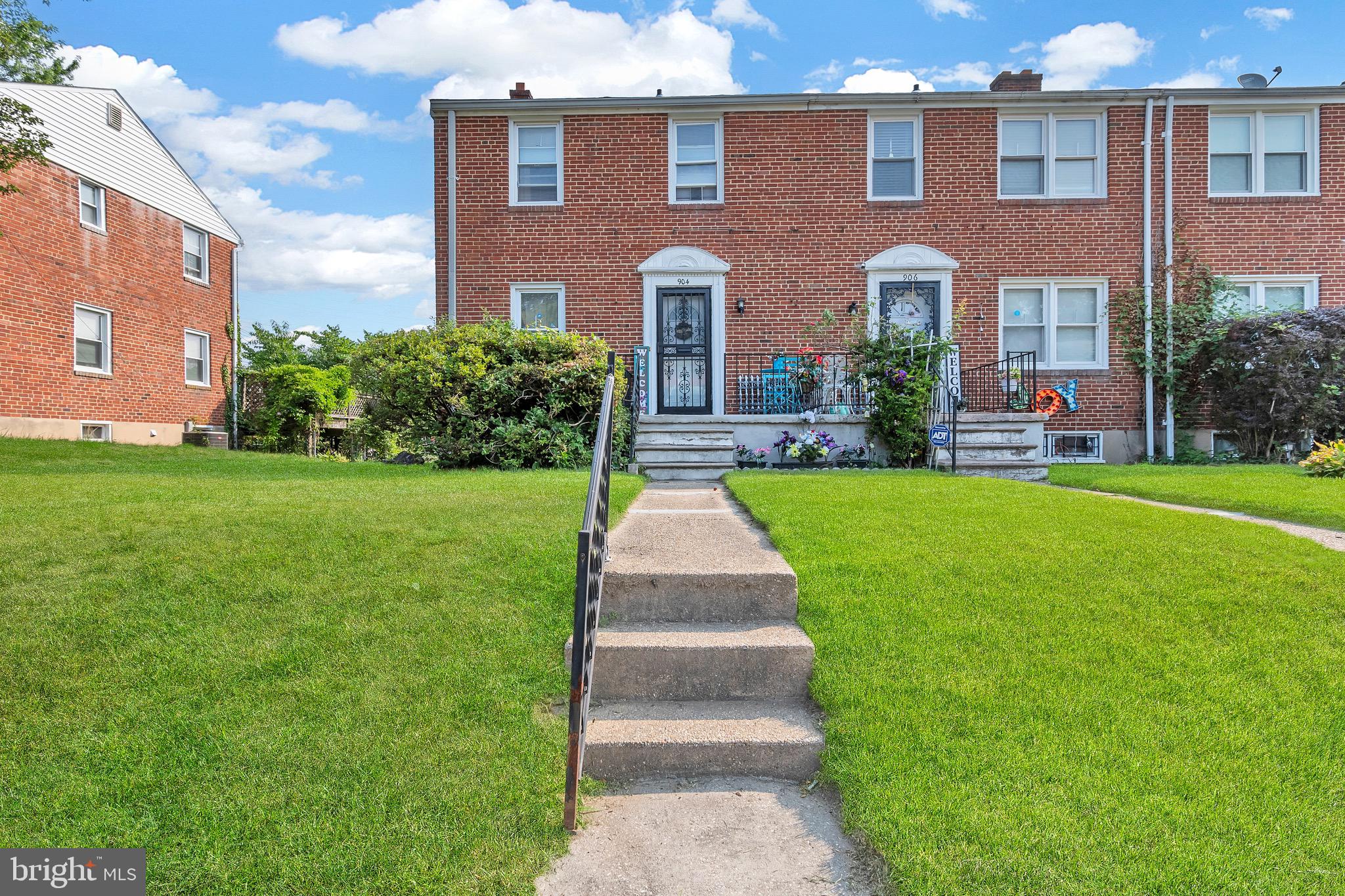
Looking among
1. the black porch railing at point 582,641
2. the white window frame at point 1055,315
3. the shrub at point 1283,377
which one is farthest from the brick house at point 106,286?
the shrub at point 1283,377

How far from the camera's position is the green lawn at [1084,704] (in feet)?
7.61

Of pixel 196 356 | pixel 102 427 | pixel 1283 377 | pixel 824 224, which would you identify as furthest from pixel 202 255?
pixel 1283 377

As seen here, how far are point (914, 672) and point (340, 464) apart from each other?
9.49m

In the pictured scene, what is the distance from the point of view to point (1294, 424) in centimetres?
1111

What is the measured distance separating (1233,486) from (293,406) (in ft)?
58.7

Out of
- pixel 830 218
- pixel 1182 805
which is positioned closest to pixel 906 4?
pixel 830 218

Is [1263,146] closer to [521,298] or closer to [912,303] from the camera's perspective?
[912,303]

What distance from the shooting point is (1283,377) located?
1085cm

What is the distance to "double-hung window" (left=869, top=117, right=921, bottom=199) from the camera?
12.7 meters

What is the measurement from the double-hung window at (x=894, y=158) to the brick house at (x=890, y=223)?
33mm

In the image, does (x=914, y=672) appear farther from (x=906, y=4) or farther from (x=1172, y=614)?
(x=906, y=4)

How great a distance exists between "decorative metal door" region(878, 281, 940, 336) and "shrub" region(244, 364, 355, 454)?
1231 centimetres

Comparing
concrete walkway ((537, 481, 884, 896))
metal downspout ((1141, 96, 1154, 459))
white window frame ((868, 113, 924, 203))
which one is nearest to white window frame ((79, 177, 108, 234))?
white window frame ((868, 113, 924, 203))

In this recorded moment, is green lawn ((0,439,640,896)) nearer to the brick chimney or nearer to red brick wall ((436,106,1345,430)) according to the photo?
red brick wall ((436,106,1345,430))
